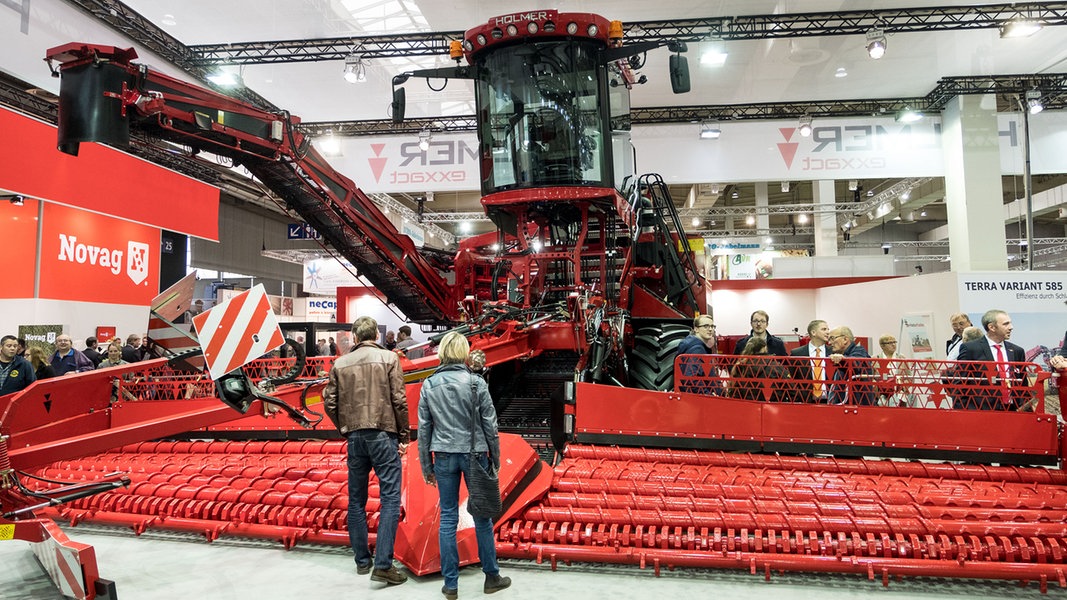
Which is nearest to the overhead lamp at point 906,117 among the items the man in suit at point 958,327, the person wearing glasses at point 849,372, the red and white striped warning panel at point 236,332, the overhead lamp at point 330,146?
the man in suit at point 958,327

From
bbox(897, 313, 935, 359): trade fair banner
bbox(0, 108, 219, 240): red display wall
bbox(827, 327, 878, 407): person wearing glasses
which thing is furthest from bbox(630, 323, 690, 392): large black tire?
bbox(0, 108, 219, 240): red display wall

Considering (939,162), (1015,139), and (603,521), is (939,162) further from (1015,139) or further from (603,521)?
(603,521)

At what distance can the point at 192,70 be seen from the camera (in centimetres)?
1076

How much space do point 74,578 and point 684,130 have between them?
1061 centimetres

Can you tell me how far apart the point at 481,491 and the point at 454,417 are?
40cm

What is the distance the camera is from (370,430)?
11.2 feet

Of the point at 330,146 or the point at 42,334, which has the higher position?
the point at 330,146

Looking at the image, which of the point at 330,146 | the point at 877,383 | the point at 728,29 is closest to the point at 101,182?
the point at 330,146

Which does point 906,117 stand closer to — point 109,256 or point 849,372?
point 849,372

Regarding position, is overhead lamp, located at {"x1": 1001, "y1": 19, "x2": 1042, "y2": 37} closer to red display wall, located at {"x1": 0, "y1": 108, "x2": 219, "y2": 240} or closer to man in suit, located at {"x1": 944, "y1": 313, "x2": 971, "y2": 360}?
man in suit, located at {"x1": 944, "y1": 313, "x2": 971, "y2": 360}

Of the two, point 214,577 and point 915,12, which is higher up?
point 915,12

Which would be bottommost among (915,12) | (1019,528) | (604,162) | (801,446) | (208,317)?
(1019,528)

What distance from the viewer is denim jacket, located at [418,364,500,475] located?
3.18 meters

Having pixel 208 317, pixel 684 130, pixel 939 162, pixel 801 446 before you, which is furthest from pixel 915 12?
pixel 208 317
